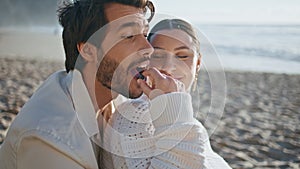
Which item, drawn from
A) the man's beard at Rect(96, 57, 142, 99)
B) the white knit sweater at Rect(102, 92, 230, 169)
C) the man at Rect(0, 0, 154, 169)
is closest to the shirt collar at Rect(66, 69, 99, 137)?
the man at Rect(0, 0, 154, 169)

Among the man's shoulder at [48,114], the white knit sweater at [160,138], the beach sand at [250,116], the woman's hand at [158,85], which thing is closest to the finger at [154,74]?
the woman's hand at [158,85]

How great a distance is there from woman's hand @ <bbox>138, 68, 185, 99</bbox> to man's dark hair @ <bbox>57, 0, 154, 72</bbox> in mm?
313

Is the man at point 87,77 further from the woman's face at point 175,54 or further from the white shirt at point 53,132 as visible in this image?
the woman's face at point 175,54

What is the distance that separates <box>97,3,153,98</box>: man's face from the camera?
225cm

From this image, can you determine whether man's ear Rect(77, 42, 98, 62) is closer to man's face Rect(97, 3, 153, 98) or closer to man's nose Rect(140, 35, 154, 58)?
man's face Rect(97, 3, 153, 98)

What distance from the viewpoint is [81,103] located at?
196cm

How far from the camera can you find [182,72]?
2.55m

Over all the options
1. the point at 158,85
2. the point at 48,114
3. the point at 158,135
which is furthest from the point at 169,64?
the point at 48,114

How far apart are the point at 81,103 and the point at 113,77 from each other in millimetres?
366

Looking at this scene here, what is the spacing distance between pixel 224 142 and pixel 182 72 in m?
3.38

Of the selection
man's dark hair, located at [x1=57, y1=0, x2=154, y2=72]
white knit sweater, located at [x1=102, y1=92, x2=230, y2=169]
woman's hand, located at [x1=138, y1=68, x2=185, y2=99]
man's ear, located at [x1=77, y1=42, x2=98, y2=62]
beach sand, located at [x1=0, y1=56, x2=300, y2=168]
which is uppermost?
man's dark hair, located at [x1=57, y1=0, x2=154, y2=72]

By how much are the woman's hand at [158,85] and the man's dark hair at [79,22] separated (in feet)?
1.03

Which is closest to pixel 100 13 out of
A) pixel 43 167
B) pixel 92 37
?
pixel 92 37

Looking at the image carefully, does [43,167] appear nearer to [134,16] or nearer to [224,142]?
[134,16]
